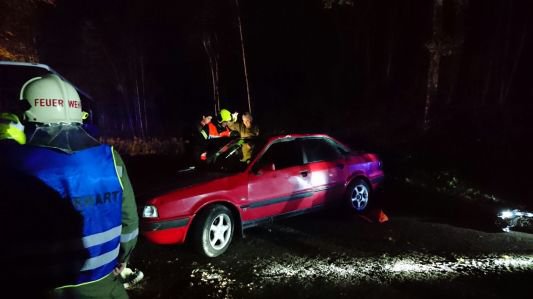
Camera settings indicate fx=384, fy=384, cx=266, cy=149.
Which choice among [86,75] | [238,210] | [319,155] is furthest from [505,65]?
[86,75]

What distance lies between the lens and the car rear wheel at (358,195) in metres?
6.75

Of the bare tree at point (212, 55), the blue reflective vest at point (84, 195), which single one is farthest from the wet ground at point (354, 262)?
the bare tree at point (212, 55)

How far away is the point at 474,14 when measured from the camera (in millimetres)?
21469

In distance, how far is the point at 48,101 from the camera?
5.61ft

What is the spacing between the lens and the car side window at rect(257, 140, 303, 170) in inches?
230

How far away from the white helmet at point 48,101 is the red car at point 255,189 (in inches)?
116

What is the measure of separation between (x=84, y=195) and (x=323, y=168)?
16.2 feet

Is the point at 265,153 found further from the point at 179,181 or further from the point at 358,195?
the point at 358,195

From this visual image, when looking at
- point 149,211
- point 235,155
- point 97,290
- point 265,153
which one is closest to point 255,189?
point 265,153

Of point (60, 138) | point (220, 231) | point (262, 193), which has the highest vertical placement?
point (60, 138)

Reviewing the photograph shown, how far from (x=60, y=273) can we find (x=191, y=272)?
9.70ft

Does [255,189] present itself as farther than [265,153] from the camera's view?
No

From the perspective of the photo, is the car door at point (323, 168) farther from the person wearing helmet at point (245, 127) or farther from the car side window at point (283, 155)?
the person wearing helmet at point (245, 127)

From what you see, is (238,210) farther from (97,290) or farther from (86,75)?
(86,75)
